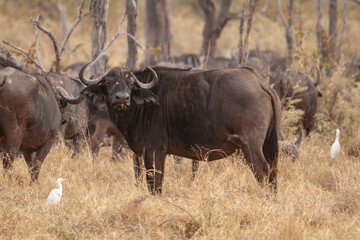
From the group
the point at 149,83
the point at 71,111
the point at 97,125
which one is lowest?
the point at 97,125

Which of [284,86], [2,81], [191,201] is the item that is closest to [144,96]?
[191,201]

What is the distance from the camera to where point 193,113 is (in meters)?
5.45

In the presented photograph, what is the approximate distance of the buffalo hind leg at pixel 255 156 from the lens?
17.3ft

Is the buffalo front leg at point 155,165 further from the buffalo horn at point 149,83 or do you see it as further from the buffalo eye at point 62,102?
the buffalo eye at point 62,102

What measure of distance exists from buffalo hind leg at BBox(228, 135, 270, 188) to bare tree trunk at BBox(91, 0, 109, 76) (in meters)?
4.60

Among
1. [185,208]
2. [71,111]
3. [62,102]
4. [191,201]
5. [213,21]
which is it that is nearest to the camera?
[185,208]

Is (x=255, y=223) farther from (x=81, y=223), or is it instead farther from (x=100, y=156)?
(x=100, y=156)

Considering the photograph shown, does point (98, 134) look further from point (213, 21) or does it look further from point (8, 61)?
point (213, 21)

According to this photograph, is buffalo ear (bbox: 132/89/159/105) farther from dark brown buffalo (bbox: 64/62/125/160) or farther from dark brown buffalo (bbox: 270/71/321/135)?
dark brown buffalo (bbox: 270/71/321/135)

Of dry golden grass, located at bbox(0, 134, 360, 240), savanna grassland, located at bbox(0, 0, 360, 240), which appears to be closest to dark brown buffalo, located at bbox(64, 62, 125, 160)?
savanna grassland, located at bbox(0, 0, 360, 240)

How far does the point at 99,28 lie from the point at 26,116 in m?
3.95

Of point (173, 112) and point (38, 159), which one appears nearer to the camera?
point (173, 112)

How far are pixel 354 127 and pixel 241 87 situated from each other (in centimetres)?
427

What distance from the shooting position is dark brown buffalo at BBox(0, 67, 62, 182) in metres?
5.56
